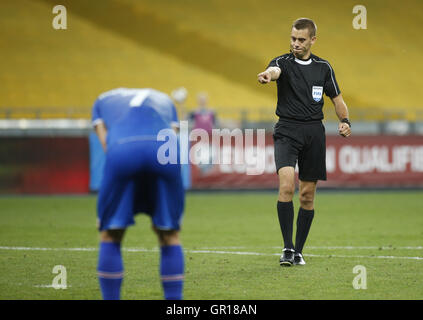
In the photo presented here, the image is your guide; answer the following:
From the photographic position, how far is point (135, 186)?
4676mm

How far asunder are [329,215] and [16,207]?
577 cm

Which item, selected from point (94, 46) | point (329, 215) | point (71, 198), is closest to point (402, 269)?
point (329, 215)

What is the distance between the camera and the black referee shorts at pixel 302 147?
7.66 m

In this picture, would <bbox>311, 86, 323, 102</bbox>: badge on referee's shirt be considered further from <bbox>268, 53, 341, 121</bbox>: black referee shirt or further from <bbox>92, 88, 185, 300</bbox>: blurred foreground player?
<bbox>92, 88, 185, 300</bbox>: blurred foreground player

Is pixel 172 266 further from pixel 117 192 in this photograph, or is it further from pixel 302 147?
pixel 302 147

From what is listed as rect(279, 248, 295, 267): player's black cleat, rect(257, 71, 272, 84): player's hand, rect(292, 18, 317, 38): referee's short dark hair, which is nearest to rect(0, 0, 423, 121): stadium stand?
rect(292, 18, 317, 38): referee's short dark hair

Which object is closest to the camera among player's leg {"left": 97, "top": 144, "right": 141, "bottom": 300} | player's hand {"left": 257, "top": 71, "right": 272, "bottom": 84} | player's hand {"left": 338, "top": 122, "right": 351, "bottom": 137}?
player's leg {"left": 97, "top": 144, "right": 141, "bottom": 300}

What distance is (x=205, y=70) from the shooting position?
33.2 meters

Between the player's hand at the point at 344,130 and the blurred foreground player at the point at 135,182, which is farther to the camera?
the player's hand at the point at 344,130

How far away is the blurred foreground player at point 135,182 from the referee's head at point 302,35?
9.62 feet

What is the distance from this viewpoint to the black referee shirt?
7.70 m

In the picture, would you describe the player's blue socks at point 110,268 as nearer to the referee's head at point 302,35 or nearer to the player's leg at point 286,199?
the player's leg at point 286,199

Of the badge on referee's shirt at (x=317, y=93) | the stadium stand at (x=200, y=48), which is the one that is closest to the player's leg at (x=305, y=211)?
the badge on referee's shirt at (x=317, y=93)

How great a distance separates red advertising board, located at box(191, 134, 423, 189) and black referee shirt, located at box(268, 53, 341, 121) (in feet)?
33.6
